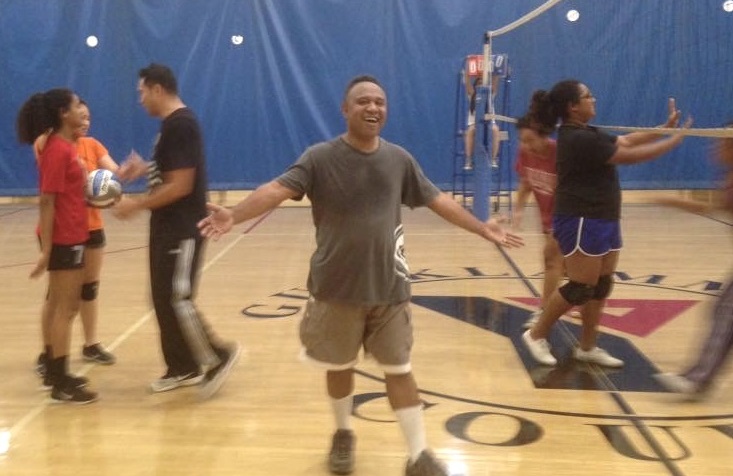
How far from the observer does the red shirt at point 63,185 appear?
12.8 feet

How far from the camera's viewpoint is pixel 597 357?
4504mm

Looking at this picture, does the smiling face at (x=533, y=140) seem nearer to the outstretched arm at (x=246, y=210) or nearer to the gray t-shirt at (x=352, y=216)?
the gray t-shirt at (x=352, y=216)

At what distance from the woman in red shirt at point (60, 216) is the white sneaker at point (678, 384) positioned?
9.39 feet

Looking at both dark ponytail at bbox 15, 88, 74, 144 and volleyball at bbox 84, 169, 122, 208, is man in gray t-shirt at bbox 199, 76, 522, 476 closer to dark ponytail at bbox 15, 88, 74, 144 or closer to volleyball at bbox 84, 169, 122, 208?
volleyball at bbox 84, 169, 122, 208

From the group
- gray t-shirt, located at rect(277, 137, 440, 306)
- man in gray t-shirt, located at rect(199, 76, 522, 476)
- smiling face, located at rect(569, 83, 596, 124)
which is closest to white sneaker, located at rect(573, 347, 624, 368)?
smiling face, located at rect(569, 83, 596, 124)

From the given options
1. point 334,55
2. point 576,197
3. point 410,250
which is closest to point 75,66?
point 334,55

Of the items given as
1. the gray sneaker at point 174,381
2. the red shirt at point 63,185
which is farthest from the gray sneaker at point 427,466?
the red shirt at point 63,185

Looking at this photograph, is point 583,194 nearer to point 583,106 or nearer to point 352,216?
point 583,106

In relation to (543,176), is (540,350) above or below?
below

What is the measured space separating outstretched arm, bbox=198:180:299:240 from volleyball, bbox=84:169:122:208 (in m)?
1.35

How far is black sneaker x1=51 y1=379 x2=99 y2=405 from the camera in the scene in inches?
158

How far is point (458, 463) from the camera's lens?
3.28m

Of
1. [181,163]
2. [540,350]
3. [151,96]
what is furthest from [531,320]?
[151,96]

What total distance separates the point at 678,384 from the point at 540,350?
82 cm
